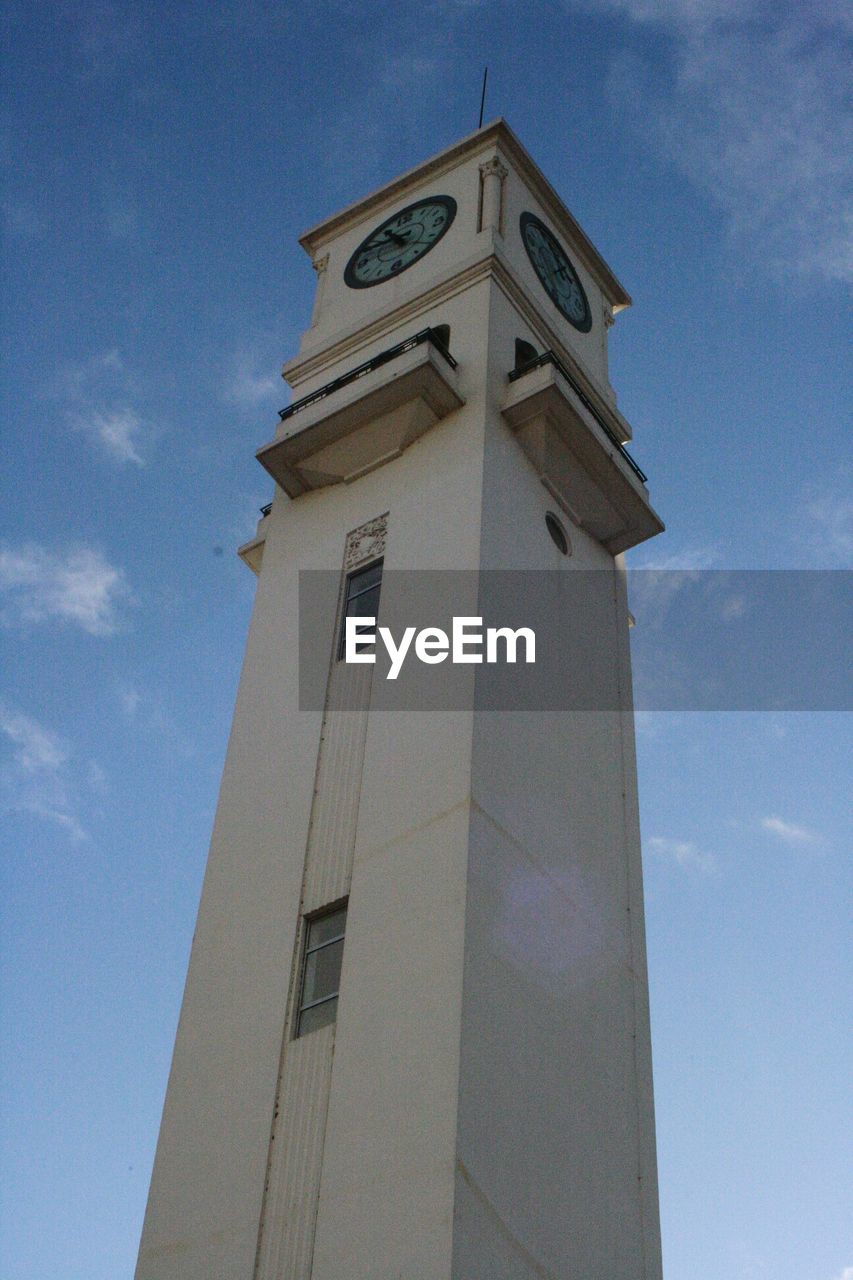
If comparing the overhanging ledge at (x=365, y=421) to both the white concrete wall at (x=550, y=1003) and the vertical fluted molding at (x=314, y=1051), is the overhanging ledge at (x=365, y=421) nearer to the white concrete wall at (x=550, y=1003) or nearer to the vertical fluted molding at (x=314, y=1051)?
the white concrete wall at (x=550, y=1003)

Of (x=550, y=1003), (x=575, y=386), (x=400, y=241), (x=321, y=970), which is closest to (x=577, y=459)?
(x=575, y=386)

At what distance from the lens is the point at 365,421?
Result: 23.3 m

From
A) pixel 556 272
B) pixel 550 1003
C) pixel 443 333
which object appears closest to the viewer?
pixel 550 1003

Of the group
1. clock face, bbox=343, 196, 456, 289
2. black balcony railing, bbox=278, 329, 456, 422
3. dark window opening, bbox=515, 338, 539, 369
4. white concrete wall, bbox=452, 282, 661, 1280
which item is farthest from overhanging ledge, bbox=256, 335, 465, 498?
clock face, bbox=343, 196, 456, 289

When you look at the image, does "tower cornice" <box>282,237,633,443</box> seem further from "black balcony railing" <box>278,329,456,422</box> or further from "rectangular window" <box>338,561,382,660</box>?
"rectangular window" <box>338,561,382,660</box>

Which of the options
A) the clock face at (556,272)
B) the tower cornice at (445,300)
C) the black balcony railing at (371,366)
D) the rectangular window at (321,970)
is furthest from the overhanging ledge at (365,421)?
the rectangular window at (321,970)

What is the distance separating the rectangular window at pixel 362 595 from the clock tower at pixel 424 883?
5 cm

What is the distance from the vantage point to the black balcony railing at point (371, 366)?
2352 centimetres

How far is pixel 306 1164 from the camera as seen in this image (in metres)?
15.6

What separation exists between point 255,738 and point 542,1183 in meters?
7.78

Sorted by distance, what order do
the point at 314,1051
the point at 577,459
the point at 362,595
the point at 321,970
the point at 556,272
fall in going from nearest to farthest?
1. the point at 314,1051
2. the point at 321,970
3. the point at 362,595
4. the point at 577,459
5. the point at 556,272

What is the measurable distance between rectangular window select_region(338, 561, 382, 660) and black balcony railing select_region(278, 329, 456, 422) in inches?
140

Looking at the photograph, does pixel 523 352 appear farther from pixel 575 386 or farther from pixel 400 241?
pixel 400 241

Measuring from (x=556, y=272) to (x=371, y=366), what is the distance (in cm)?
672
